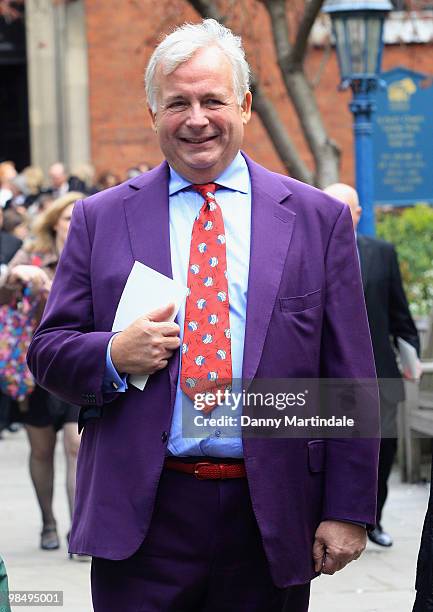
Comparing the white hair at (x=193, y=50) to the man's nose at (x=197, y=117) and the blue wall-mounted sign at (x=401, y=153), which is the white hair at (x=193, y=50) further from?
the blue wall-mounted sign at (x=401, y=153)

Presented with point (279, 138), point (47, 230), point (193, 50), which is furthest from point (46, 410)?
point (279, 138)

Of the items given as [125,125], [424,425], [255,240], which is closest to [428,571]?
[255,240]

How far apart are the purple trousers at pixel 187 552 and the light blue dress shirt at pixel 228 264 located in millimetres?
97

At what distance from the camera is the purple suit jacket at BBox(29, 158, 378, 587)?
151 inches

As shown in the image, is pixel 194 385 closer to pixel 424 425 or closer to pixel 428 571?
pixel 428 571

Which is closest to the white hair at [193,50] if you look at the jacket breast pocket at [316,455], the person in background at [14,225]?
the jacket breast pocket at [316,455]

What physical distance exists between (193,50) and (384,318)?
418 cm

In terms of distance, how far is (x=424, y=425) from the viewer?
9594mm

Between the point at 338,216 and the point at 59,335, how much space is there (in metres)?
0.85

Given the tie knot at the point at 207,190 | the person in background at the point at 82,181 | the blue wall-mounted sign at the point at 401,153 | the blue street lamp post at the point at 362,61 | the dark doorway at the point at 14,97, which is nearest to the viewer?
the tie knot at the point at 207,190

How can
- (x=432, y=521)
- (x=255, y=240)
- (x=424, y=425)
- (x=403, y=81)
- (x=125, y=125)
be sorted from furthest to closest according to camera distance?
(x=125, y=125) < (x=403, y=81) < (x=424, y=425) < (x=255, y=240) < (x=432, y=521)

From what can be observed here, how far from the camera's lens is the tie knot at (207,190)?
4031 mm

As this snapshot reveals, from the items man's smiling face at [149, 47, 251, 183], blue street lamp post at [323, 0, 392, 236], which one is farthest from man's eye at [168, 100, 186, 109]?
blue street lamp post at [323, 0, 392, 236]

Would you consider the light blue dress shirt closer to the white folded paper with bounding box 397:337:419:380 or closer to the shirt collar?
the shirt collar
